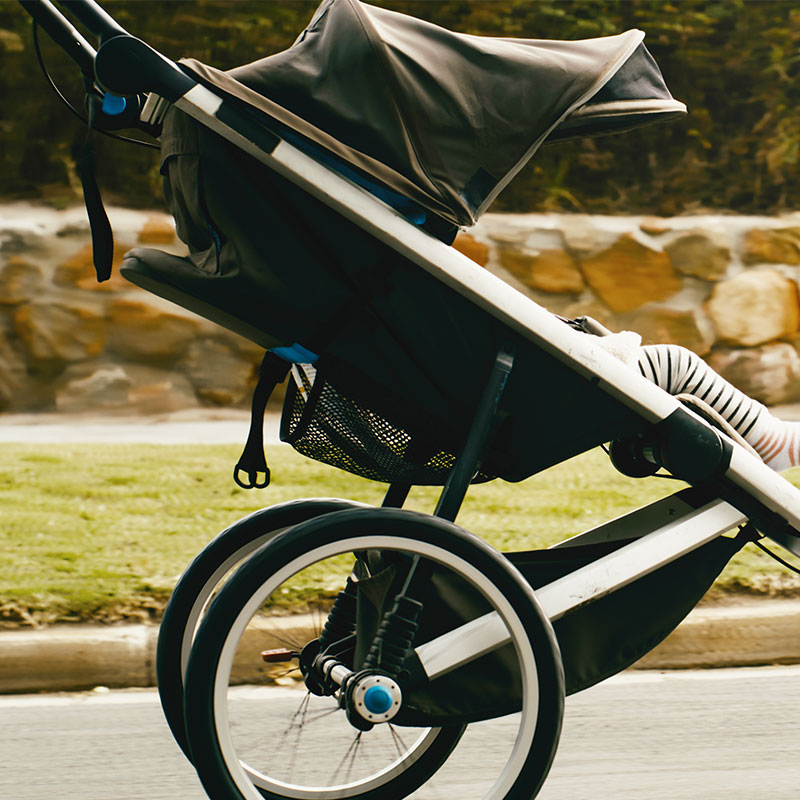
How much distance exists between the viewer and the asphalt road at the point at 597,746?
285 centimetres

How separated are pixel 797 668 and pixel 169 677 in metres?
2.32

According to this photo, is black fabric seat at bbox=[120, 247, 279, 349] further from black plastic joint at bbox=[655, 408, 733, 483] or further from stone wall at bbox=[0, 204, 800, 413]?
stone wall at bbox=[0, 204, 800, 413]

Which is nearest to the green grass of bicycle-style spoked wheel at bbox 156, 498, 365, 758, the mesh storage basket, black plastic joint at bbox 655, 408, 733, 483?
bicycle-style spoked wheel at bbox 156, 498, 365, 758

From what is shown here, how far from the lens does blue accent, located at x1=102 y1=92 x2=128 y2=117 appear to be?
2402 millimetres

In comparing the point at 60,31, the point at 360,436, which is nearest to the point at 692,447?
the point at 360,436

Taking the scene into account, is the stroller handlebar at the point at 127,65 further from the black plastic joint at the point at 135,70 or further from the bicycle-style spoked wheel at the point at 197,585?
the bicycle-style spoked wheel at the point at 197,585

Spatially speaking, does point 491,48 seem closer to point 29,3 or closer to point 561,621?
point 29,3

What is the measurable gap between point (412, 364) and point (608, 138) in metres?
6.79

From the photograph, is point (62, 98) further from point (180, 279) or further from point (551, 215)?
point (551, 215)

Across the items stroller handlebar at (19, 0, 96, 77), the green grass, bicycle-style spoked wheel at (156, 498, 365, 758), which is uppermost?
stroller handlebar at (19, 0, 96, 77)

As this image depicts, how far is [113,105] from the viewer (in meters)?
2.42

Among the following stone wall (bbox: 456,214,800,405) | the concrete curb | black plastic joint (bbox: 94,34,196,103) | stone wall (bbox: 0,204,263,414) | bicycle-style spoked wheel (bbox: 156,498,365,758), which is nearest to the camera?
black plastic joint (bbox: 94,34,196,103)

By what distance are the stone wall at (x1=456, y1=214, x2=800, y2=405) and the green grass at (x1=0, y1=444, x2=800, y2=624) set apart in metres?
2.04

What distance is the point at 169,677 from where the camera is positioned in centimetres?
264
